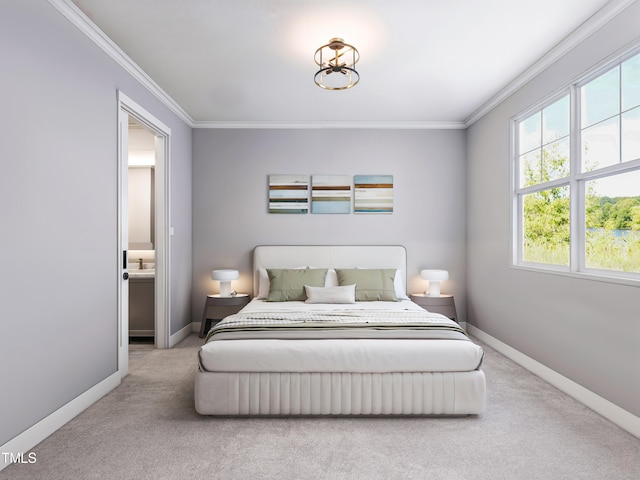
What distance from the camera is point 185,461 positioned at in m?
2.08

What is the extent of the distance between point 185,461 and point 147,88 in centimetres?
323

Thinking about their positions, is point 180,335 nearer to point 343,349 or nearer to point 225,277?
point 225,277

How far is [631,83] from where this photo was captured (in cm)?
252

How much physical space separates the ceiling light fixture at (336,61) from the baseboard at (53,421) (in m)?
2.74

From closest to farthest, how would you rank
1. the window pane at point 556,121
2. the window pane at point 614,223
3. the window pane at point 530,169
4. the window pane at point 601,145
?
the window pane at point 614,223
the window pane at point 601,145
the window pane at point 556,121
the window pane at point 530,169

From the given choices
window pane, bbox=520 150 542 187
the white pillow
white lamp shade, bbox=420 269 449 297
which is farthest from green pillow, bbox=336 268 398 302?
window pane, bbox=520 150 542 187

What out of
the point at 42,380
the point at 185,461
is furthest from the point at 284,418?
the point at 42,380

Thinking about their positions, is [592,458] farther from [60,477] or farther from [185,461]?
[60,477]

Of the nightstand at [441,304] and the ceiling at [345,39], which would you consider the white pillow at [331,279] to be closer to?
the nightstand at [441,304]

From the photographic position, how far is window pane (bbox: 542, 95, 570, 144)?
10.4ft

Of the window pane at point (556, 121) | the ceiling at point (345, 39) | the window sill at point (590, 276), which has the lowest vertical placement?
the window sill at point (590, 276)

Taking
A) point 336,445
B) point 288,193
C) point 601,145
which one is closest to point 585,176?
point 601,145

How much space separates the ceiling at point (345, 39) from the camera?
256 cm

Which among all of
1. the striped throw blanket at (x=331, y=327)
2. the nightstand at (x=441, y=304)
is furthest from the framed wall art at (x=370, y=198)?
the striped throw blanket at (x=331, y=327)
